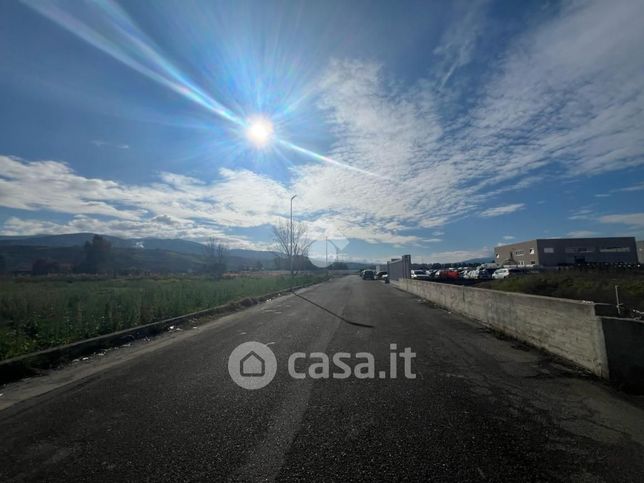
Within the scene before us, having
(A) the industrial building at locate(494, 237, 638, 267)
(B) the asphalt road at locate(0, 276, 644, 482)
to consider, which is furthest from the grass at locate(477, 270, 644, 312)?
(A) the industrial building at locate(494, 237, 638, 267)

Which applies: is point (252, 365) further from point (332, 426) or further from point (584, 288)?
point (584, 288)

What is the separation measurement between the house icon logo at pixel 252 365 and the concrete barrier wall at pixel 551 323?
527 centimetres

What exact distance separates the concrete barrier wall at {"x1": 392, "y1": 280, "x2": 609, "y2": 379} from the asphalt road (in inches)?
14.4

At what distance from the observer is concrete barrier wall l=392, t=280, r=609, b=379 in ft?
18.5

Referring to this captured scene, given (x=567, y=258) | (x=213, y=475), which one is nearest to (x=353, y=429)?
(x=213, y=475)

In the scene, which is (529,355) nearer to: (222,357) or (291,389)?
(291,389)

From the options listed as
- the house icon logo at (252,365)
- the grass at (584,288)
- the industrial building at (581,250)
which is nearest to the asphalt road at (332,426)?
the house icon logo at (252,365)

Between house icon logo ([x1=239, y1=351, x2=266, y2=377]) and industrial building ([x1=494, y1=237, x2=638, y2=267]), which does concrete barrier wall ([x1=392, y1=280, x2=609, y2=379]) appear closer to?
house icon logo ([x1=239, y1=351, x2=266, y2=377])

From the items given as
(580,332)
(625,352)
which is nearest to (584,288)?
(580,332)

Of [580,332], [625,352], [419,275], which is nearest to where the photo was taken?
[625,352]

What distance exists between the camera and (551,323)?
710cm

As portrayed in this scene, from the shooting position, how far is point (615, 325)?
17.1 ft

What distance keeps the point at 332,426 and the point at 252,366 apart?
120 inches

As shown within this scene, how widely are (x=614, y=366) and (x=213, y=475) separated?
572cm
